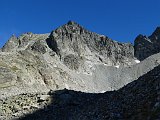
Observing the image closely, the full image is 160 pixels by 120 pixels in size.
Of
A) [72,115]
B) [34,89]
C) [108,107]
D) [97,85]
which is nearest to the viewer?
[108,107]

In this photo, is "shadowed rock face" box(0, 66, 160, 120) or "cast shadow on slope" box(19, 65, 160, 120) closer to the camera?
"cast shadow on slope" box(19, 65, 160, 120)

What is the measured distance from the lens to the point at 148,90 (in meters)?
38.9

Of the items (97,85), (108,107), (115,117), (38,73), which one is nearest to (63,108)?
(108,107)

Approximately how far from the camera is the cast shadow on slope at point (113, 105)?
117ft

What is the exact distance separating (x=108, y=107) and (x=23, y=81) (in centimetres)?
9539

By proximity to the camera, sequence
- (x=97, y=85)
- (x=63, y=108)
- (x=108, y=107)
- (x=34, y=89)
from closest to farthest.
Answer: (x=108, y=107) → (x=63, y=108) → (x=34, y=89) → (x=97, y=85)

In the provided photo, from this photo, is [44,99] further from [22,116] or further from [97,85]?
[97,85]

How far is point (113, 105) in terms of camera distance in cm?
4316

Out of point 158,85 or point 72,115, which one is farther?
point 72,115

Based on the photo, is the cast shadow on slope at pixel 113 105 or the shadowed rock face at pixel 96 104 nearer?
the cast shadow on slope at pixel 113 105

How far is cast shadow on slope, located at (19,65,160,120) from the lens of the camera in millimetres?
35719

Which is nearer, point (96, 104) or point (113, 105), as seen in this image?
point (113, 105)

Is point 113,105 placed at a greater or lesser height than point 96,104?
lesser

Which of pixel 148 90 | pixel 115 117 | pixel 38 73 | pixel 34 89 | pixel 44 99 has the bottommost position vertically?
pixel 115 117
